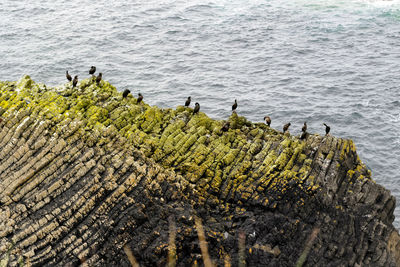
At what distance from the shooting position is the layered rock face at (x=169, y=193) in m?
17.9

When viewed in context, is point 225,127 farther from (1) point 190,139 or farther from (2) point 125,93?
(2) point 125,93

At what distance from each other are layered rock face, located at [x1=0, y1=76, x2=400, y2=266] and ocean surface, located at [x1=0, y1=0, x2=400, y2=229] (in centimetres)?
986

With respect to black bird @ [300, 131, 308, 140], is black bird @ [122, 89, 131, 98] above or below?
above

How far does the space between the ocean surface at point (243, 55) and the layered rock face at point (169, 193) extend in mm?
9861

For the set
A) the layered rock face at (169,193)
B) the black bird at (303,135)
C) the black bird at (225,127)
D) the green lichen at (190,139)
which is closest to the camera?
the layered rock face at (169,193)

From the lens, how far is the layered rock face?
1792 cm

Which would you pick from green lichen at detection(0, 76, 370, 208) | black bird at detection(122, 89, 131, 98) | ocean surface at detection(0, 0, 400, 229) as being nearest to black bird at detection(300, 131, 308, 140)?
green lichen at detection(0, 76, 370, 208)

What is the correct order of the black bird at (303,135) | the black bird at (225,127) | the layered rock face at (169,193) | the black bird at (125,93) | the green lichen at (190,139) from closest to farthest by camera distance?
the layered rock face at (169,193) → the green lichen at (190,139) → the black bird at (225,127) → the black bird at (303,135) → the black bird at (125,93)

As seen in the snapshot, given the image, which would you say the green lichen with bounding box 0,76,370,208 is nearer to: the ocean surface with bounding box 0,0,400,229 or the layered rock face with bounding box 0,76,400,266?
the layered rock face with bounding box 0,76,400,266

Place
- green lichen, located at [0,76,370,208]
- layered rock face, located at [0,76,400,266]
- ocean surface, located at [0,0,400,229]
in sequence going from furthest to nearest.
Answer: ocean surface, located at [0,0,400,229] → green lichen, located at [0,76,370,208] → layered rock face, located at [0,76,400,266]

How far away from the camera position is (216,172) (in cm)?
2167

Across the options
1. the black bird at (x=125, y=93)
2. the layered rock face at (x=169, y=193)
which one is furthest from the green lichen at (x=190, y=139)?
the black bird at (x=125, y=93)

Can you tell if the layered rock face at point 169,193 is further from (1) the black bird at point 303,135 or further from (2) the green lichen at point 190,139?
(1) the black bird at point 303,135

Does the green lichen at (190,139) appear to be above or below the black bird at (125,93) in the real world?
below
